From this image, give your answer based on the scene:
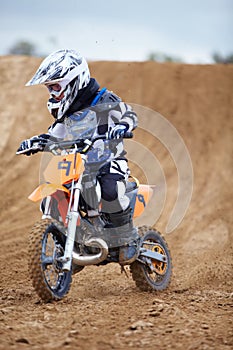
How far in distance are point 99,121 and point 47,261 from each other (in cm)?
133

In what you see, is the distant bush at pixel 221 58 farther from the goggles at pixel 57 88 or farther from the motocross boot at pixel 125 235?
the goggles at pixel 57 88

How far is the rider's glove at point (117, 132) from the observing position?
16.4 ft

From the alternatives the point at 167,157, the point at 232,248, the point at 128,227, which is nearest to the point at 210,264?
the point at 232,248

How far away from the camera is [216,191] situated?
11.0m

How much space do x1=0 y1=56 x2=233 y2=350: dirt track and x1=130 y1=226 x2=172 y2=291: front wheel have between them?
4.4 inches

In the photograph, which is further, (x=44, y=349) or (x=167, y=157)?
(x=167, y=157)

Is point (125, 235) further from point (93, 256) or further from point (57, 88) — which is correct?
point (57, 88)

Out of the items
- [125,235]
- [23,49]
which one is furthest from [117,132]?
[23,49]

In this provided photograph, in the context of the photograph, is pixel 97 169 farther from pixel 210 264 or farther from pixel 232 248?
pixel 232 248

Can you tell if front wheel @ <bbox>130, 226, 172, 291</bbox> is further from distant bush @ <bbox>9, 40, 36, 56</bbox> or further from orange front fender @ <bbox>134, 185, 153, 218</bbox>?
distant bush @ <bbox>9, 40, 36, 56</bbox>

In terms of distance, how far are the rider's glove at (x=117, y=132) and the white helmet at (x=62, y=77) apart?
0.50m

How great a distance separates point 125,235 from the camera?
18.1 feet

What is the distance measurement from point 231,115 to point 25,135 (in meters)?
4.66

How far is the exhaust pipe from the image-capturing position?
16.6 ft
